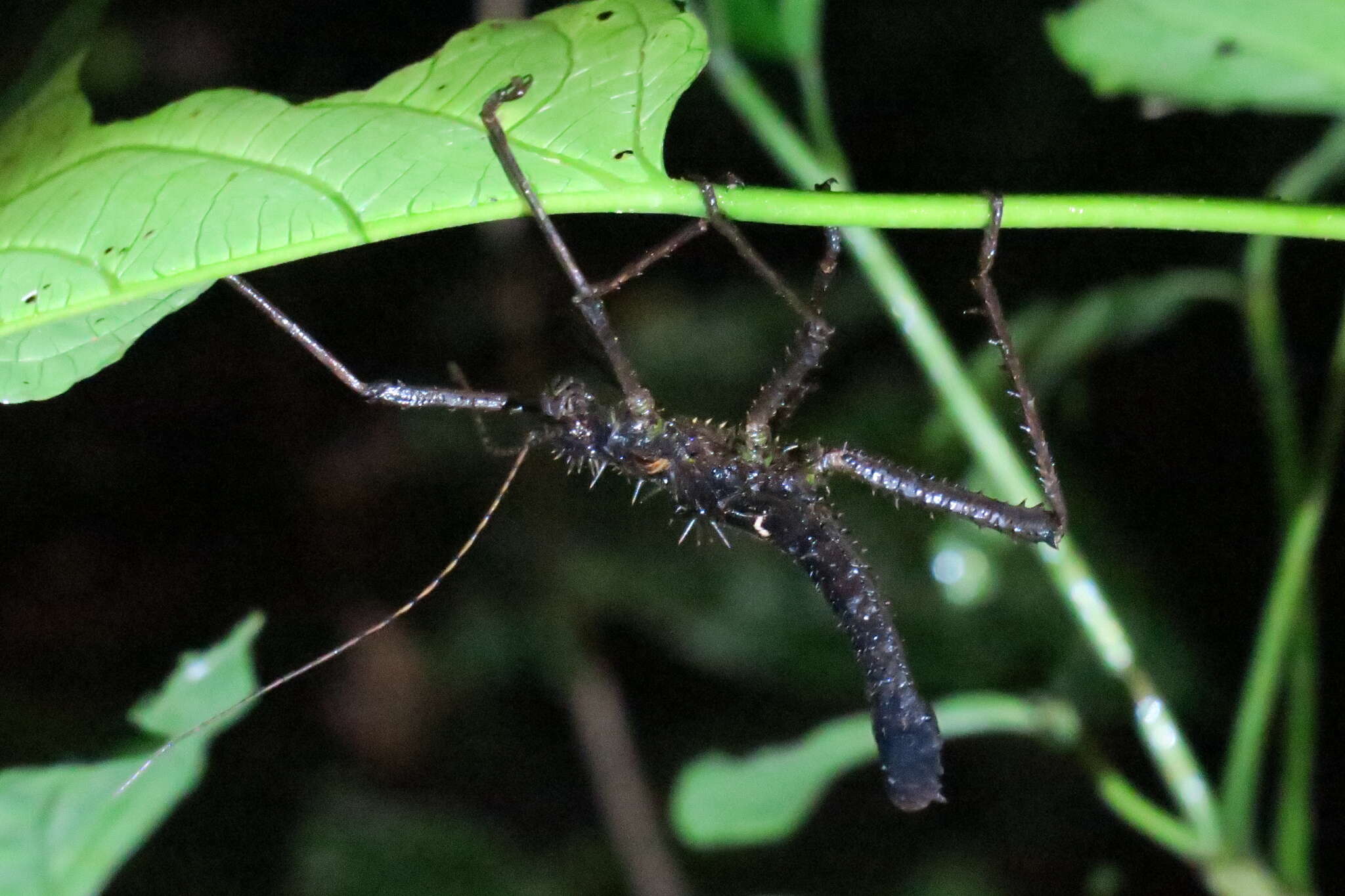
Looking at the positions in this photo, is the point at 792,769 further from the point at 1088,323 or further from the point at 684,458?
the point at 1088,323

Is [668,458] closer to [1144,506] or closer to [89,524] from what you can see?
[1144,506]

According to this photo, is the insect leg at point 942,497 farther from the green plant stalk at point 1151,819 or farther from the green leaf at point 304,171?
the green leaf at point 304,171

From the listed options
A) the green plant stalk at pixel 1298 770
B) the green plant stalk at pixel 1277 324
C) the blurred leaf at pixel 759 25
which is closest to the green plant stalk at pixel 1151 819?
the green plant stalk at pixel 1298 770

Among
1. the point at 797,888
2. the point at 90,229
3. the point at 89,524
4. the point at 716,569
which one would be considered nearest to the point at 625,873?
the point at 797,888

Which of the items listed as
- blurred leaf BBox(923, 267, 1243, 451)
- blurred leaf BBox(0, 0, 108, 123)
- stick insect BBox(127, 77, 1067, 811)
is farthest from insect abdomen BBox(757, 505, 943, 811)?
blurred leaf BBox(0, 0, 108, 123)

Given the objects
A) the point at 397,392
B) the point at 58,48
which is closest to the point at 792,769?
the point at 397,392

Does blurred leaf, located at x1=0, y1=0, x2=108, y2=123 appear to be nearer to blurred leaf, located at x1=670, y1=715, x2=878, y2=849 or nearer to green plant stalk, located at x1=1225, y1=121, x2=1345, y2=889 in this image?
blurred leaf, located at x1=670, y1=715, x2=878, y2=849

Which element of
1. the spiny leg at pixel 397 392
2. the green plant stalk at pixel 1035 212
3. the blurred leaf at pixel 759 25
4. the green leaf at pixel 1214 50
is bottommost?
the spiny leg at pixel 397 392
